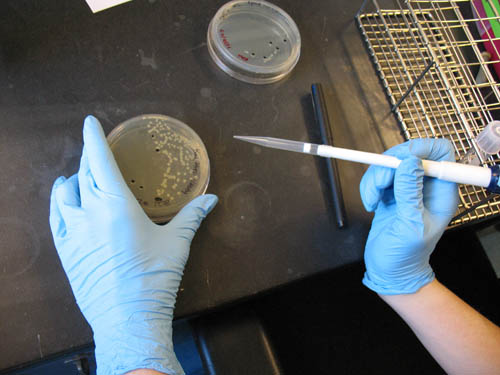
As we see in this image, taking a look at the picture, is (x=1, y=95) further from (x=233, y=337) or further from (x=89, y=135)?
(x=233, y=337)

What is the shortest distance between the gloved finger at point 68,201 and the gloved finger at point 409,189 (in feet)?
2.64

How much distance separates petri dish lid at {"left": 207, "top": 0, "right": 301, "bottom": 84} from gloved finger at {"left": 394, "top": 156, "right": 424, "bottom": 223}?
513 millimetres

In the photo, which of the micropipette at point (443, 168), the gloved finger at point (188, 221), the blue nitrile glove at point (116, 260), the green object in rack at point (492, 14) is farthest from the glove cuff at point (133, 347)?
the green object in rack at point (492, 14)

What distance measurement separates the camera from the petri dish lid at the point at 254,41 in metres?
1.04

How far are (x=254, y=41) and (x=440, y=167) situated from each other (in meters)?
0.70

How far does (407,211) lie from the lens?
86cm

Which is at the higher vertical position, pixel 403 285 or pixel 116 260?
pixel 116 260

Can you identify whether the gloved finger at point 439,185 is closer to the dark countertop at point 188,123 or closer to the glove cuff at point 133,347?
the dark countertop at point 188,123

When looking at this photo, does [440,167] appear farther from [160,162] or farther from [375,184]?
[160,162]

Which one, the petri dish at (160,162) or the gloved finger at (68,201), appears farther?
the petri dish at (160,162)

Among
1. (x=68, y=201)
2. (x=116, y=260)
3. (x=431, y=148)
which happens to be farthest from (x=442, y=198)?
(x=68, y=201)

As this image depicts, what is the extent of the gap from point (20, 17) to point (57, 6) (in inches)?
4.4

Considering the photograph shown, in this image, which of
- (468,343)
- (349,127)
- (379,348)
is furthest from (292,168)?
(379,348)

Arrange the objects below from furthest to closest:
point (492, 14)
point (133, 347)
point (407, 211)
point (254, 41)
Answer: point (492, 14) → point (254, 41) → point (407, 211) → point (133, 347)
